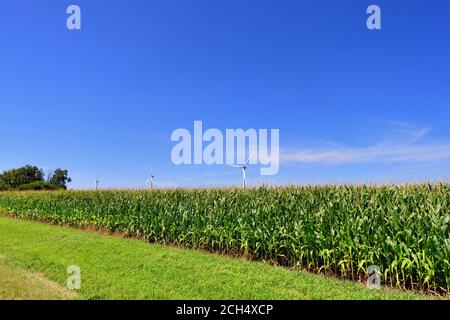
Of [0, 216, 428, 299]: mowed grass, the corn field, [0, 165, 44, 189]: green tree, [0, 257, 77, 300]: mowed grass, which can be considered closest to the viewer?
[0, 257, 77, 300]: mowed grass

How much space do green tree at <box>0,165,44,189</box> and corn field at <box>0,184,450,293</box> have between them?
84.4 metres

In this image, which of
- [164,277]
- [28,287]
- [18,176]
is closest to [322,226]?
[164,277]

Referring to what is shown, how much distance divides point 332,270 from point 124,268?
18.5 feet

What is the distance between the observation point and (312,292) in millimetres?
8625

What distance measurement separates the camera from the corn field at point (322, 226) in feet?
30.5

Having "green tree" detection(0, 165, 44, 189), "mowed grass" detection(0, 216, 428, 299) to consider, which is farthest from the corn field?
"green tree" detection(0, 165, 44, 189)

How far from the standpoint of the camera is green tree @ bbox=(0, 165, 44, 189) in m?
92.5

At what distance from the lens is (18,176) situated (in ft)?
307

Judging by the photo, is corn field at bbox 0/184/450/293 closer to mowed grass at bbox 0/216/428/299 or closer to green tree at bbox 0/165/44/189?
mowed grass at bbox 0/216/428/299

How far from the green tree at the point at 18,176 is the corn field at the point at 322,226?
277ft

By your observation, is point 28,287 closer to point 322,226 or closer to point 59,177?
point 322,226
